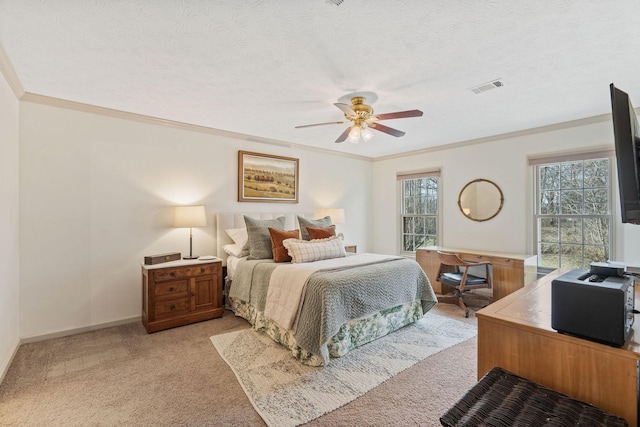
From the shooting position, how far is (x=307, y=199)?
203 inches

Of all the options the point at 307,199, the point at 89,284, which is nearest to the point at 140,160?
the point at 89,284

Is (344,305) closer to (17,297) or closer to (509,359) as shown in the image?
(509,359)

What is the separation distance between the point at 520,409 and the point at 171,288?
10.6ft

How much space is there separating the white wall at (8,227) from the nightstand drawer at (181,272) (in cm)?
111

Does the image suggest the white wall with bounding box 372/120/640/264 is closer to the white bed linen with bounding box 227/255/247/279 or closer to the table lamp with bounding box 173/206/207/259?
the white bed linen with bounding box 227/255/247/279

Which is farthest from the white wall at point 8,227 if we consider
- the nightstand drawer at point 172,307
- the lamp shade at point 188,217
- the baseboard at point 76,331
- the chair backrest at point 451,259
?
the chair backrest at point 451,259

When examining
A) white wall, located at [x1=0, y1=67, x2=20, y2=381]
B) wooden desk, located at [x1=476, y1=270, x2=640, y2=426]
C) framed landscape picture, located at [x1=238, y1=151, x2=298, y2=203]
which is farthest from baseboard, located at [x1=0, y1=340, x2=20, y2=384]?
wooden desk, located at [x1=476, y1=270, x2=640, y2=426]

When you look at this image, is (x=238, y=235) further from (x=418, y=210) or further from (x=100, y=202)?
(x=418, y=210)

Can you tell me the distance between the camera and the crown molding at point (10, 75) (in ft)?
7.20

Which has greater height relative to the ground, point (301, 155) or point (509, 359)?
point (301, 155)

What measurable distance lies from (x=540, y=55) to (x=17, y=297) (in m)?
4.89

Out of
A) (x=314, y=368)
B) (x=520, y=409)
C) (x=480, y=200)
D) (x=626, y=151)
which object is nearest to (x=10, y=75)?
(x=314, y=368)

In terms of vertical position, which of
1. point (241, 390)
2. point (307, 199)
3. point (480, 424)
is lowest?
point (241, 390)

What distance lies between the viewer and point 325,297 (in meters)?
2.46
